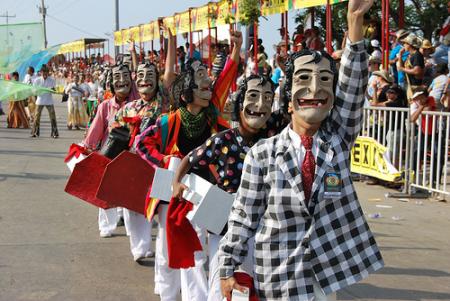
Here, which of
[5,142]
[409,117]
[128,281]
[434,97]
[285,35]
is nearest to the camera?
[128,281]

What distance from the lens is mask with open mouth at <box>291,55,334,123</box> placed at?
3070mm

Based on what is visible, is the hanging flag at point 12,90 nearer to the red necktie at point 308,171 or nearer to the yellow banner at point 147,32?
the yellow banner at point 147,32

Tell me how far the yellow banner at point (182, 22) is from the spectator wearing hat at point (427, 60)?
26.7 feet

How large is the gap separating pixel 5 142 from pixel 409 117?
1156 cm

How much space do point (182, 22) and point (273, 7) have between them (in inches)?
291

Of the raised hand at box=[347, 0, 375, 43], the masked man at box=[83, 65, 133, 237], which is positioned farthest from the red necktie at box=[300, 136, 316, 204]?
the masked man at box=[83, 65, 133, 237]

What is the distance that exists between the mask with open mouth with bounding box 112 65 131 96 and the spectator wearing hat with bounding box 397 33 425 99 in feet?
17.0

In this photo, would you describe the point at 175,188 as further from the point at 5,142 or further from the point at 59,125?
the point at 59,125

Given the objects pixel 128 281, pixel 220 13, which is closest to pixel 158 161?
pixel 128 281

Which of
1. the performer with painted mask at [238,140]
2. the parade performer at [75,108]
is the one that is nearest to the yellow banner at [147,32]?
the parade performer at [75,108]

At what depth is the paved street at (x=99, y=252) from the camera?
18.5ft

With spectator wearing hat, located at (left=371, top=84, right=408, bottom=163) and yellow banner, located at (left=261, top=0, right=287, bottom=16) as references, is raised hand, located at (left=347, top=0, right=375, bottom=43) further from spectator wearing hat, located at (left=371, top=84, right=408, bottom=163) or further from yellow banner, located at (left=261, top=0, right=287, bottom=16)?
→ yellow banner, located at (left=261, top=0, right=287, bottom=16)

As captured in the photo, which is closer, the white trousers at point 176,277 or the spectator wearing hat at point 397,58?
the white trousers at point 176,277

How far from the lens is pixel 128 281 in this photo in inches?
235
